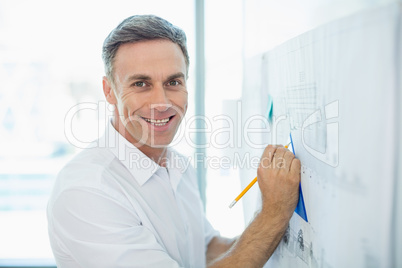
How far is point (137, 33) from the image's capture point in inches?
35.6

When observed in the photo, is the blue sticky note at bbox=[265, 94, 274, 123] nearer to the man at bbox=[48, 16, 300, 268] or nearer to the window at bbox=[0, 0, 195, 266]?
the man at bbox=[48, 16, 300, 268]

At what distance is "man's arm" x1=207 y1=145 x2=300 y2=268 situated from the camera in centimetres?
69

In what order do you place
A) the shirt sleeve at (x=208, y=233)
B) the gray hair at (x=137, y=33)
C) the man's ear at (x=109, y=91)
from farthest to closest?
the shirt sleeve at (x=208, y=233), the man's ear at (x=109, y=91), the gray hair at (x=137, y=33)

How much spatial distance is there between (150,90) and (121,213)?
1.21 feet

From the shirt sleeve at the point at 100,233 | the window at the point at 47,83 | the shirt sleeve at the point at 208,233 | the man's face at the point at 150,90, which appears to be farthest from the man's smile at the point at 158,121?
the window at the point at 47,83

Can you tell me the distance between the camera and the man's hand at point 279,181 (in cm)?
69

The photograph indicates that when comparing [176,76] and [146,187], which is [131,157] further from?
[176,76]

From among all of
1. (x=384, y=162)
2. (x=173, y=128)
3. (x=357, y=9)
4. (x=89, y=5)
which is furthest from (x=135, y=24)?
(x=89, y=5)

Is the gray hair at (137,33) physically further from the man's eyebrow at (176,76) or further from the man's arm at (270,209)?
the man's arm at (270,209)

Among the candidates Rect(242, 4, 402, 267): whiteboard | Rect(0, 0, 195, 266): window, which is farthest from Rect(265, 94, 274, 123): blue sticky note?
Rect(0, 0, 195, 266): window

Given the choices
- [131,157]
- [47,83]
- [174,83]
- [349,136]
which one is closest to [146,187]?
[131,157]

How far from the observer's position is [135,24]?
909 millimetres

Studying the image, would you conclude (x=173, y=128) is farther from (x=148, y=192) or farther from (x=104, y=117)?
(x=104, y=117)

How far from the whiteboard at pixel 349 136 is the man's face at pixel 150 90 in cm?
37
